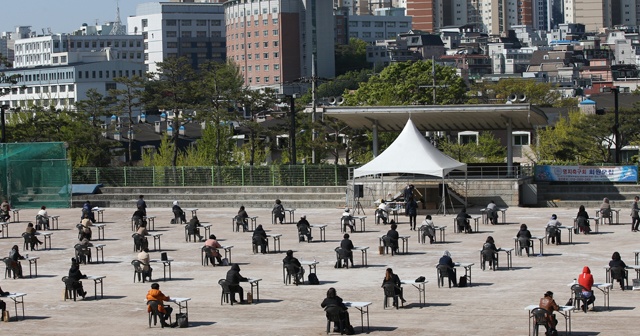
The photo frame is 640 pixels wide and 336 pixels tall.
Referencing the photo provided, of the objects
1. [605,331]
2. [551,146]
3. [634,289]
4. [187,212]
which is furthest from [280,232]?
[551,146]

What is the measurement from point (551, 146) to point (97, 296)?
56246 mm

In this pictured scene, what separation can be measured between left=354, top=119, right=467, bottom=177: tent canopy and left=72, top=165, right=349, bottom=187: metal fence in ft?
18.7

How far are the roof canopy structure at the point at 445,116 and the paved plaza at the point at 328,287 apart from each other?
8.76m

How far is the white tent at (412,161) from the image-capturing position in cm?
5003

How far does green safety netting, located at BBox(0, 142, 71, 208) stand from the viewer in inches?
2346

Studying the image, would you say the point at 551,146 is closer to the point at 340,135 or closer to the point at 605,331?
the point at 340,135

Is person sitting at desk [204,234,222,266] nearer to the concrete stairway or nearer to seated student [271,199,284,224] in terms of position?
seated student [271,199,284,224]

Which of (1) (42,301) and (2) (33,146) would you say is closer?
(1) (42,301)

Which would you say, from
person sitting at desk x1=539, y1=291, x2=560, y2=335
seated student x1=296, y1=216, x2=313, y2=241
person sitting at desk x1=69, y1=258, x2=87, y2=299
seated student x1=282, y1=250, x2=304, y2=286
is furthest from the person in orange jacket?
seated student x1=296, y1=216, x2=313, y2=241

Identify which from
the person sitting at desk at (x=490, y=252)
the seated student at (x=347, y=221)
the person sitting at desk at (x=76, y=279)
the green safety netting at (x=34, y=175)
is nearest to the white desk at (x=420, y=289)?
the person sitting at desk at (x=490, y=252)

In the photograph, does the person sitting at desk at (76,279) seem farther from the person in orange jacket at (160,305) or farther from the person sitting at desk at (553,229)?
the person sitting at desk at (553,229)

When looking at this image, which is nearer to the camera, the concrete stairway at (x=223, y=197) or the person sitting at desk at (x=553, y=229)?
the person sitting at desk at (x=553, y=229)

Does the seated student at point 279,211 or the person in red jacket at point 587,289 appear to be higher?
the seated student at point 279,211

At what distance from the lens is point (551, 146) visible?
83312 mm
